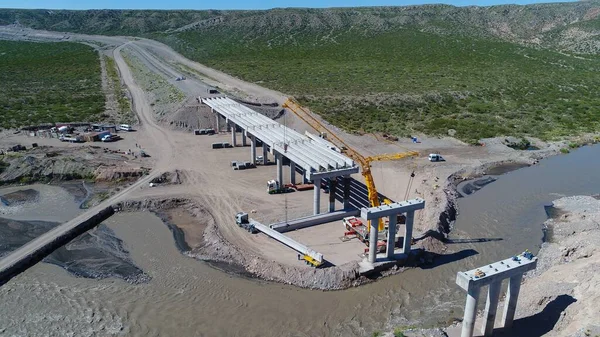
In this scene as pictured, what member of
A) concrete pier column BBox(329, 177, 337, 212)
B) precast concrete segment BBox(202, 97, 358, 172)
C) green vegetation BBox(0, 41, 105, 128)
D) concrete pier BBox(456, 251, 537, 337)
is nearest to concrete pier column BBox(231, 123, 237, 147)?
precast concrete segment BBox(202, 97, 358, 172)

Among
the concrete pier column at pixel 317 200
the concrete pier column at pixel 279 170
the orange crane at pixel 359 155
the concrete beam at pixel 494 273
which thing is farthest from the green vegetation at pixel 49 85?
the concrete beam at pixel 494 273

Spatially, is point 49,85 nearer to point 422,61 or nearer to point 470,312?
point 422,61

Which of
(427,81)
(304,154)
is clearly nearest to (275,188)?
(304,154)

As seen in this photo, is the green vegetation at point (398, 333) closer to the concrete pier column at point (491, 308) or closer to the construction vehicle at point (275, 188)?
the concrete pier column at point (491, 308)

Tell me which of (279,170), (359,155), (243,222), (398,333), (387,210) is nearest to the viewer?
(398,333)

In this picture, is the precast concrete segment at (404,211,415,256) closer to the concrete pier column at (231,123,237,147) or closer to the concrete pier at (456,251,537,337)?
the concrete pier at (456,251,537,337)

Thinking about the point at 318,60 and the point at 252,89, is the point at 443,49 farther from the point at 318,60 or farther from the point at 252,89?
the point at 252,89
